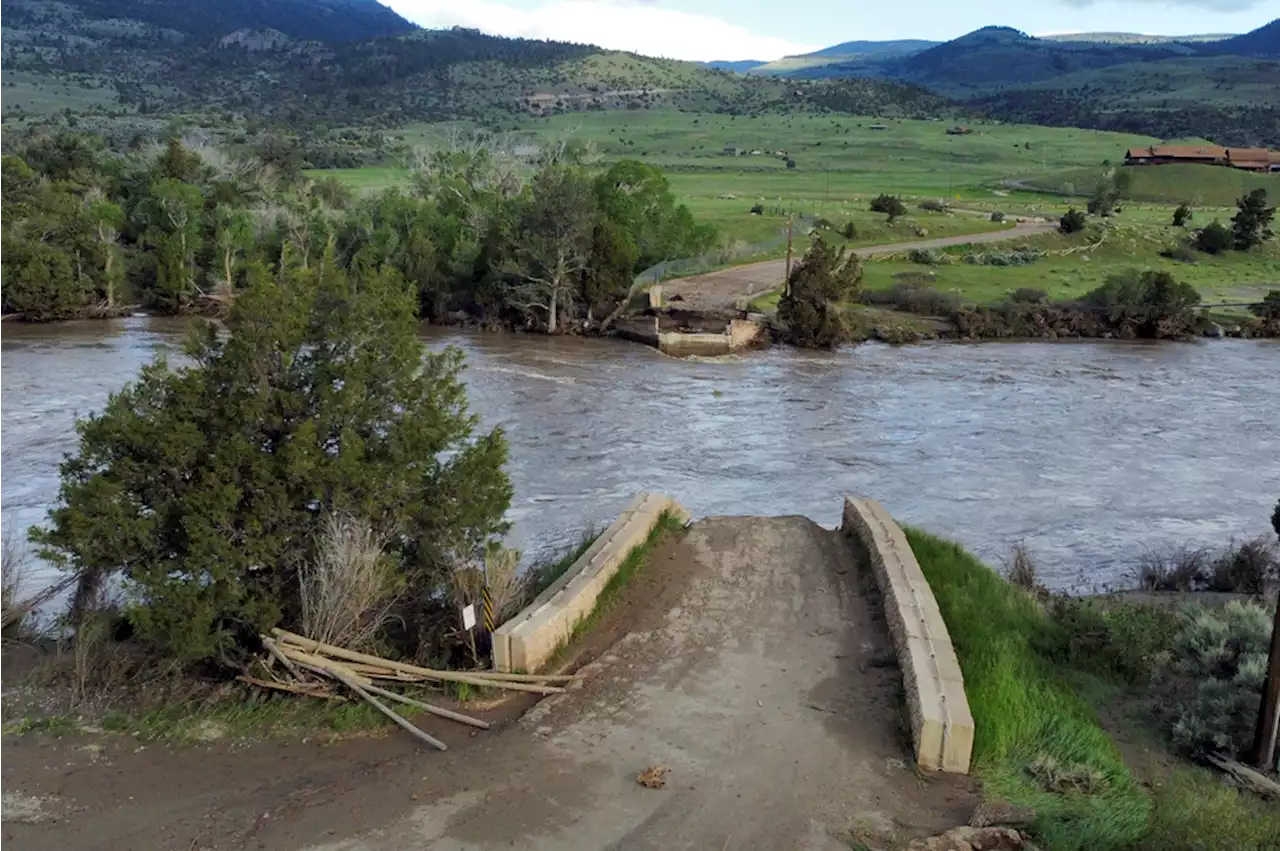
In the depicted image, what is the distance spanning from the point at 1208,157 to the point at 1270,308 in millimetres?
59027

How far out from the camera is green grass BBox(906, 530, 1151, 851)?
756 centimetres

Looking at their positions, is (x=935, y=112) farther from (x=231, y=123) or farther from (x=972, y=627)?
(x=972, y=627)

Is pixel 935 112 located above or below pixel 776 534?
above

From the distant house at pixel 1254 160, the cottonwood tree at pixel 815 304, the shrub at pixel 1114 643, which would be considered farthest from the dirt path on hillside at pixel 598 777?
the distant house at pixel 1254 160

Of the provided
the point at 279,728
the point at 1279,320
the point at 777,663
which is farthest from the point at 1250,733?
the point at 1279,320

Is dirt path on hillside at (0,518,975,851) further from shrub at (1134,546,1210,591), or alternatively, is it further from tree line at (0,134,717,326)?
tree line at (0,134,717,326)

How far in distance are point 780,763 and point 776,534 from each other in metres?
5.57

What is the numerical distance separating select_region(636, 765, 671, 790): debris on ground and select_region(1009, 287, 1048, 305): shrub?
39.5 meters

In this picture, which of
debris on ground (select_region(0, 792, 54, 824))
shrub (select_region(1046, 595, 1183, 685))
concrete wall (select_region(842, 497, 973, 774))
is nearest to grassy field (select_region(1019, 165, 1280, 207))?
concrete wall (select_region(842, 497, 973, 774))

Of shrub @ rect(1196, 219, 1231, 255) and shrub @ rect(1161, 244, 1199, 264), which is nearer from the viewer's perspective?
shrub @ rect(1161, 244, 1199, 264)

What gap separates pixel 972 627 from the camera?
1059 centimetres

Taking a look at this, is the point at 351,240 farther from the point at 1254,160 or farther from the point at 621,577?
the point at 1254,160

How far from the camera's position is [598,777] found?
26.4 ft

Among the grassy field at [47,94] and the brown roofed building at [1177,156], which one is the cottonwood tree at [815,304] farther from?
the grassy field at [47,94]
